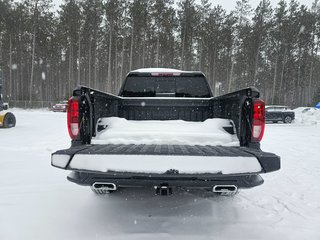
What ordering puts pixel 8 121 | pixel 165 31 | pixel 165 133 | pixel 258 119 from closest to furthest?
pixel 258 119
pixel 165 133
pixel 8 121
pixel 165 31

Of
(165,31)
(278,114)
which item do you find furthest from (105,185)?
(165,31)

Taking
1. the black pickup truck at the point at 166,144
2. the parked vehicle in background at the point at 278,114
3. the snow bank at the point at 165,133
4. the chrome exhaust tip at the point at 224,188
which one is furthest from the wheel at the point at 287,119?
the chrome exhaust tip at the point at 224,188

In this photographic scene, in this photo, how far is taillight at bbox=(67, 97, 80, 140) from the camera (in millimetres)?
3213

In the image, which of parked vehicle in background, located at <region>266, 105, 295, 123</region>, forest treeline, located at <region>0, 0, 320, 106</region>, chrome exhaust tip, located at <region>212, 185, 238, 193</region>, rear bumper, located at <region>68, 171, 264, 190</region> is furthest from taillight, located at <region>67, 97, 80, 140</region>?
forest treeline, located at <region>0, 0, 320, 106</region>

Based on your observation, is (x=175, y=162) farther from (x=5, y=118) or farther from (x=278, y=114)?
(x=278, y=114)

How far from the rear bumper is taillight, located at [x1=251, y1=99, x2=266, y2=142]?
563 mm

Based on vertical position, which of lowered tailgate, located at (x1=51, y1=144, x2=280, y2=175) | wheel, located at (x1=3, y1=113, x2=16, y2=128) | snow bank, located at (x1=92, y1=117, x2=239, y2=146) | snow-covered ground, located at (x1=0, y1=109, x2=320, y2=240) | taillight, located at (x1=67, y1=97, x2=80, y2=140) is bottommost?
snow-covered ground, located at (x1=0, y1=109, x2=320, y2=240)

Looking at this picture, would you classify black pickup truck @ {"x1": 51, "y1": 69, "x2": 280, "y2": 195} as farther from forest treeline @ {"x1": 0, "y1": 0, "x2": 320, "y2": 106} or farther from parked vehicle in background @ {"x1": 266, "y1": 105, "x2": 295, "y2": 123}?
forest treeline @ {"x1": 0, "y1": 0, "x2": 320, "y2": 106}

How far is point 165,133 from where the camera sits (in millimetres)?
3637

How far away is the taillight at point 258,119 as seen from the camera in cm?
312

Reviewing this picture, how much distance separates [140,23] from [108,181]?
131ft

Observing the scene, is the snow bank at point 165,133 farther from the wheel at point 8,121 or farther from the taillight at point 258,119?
the wheel at point 8,121

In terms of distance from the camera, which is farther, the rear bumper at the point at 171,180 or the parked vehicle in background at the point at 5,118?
the parked vehicle in background at the point at 5,118

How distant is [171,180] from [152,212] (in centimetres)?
118
